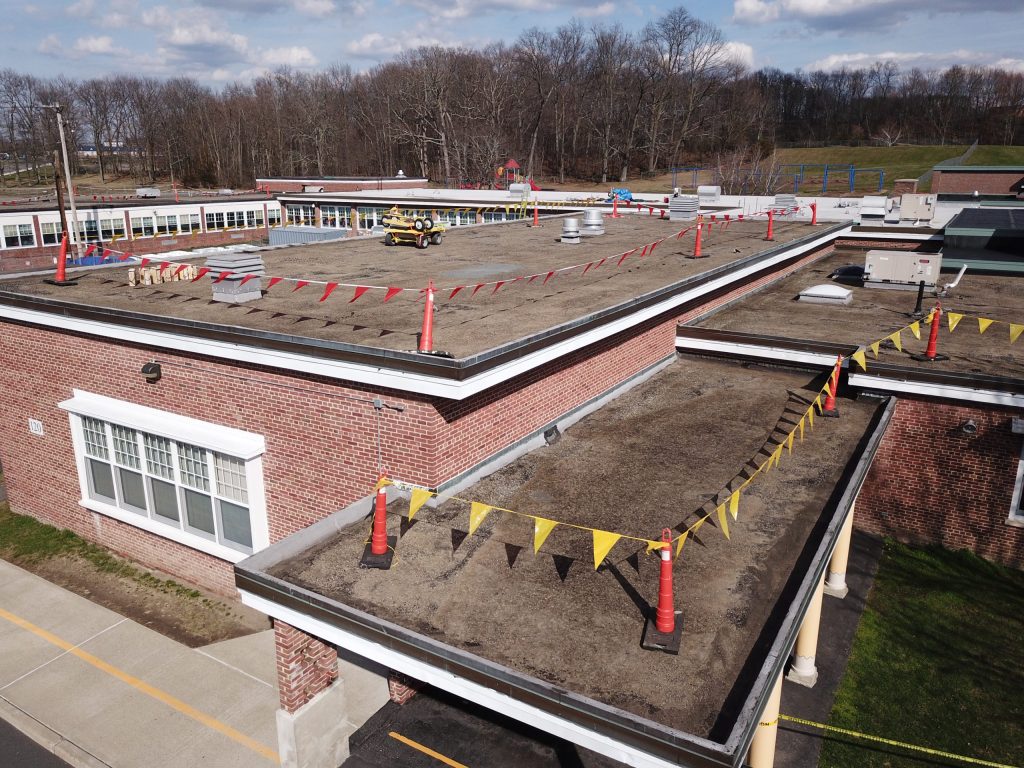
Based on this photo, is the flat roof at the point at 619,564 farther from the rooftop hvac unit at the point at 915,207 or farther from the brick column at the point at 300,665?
the rooftop hvac unit at the point at 915,207

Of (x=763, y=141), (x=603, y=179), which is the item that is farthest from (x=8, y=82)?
(x=763, y=141)

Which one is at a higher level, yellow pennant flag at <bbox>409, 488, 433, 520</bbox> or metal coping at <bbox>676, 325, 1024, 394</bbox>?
metal coping at <bbox>676, 325, 1024, 394</bbox>

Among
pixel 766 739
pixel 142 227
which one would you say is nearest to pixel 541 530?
pixel 766 739

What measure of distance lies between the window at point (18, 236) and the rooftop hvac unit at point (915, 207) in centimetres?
4966

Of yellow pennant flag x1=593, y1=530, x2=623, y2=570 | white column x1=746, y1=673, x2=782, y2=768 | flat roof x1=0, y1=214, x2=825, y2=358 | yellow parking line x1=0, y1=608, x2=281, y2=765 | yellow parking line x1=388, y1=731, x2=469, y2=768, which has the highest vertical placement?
flat roof x1=0, y1=214, x2=825, y2=358

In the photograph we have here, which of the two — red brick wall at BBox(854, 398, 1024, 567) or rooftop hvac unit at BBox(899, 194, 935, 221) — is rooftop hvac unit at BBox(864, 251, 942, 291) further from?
rooftop hvac unit at BBox(899, 194, 935, 221)

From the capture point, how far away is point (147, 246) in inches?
2096

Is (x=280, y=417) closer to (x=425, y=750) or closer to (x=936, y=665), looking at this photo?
(x=425, y=750)

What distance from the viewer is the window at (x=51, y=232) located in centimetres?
4666

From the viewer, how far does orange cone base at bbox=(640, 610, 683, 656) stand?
749 cm

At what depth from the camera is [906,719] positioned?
11156 mm

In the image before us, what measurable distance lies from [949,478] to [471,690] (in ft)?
41.0

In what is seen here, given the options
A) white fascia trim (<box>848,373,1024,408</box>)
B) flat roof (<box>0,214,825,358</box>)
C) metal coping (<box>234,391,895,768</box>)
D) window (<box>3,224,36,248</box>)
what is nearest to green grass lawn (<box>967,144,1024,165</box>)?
flat roof (<box>0,214,825,358</box>)

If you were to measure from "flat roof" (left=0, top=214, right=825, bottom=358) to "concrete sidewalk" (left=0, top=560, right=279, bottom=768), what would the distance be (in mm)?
5677
